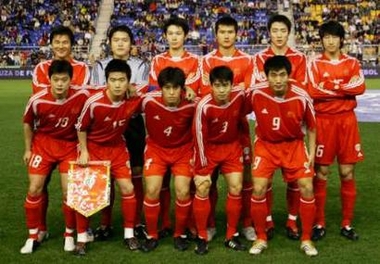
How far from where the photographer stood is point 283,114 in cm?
522

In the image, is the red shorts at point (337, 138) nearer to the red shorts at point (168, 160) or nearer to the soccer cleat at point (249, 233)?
the soccer cleat at point (249, 233)

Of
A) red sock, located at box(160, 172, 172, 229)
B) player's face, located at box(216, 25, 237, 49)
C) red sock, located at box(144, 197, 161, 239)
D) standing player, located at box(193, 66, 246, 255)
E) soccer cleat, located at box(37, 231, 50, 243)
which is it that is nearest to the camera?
standing player, located at box(193, 66, 246, 255)

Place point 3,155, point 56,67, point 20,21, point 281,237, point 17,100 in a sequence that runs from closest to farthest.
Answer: point 56,67
point 281,237
point 3,155
point 17,100
point 20,21

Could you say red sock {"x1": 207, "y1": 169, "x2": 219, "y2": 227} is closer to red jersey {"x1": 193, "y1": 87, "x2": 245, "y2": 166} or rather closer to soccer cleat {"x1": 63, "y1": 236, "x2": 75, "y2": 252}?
red jersey {"x1": 193, "y1": 87, "x2": 245, "y2": 166}

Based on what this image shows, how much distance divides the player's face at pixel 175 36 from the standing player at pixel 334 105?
1209 mm

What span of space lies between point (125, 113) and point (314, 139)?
1641 mm

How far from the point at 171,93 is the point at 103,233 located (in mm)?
1520

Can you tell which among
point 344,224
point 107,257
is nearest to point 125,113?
point 107,257

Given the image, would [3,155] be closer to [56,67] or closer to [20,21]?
[56,67]

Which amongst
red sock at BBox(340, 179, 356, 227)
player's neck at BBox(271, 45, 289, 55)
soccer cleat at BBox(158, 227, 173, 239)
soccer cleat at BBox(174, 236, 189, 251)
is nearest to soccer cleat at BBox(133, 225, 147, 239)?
soccer cleat at BBox(158, 227, 173, 239)

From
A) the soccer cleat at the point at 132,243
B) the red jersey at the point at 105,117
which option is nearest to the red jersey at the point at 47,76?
the red jersey at the point at 105,117

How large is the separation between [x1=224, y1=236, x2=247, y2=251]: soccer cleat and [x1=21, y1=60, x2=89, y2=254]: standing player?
4.42 ft

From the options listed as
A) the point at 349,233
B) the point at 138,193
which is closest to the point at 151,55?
the point at 138,193

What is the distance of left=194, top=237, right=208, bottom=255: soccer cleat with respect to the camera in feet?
17.2
